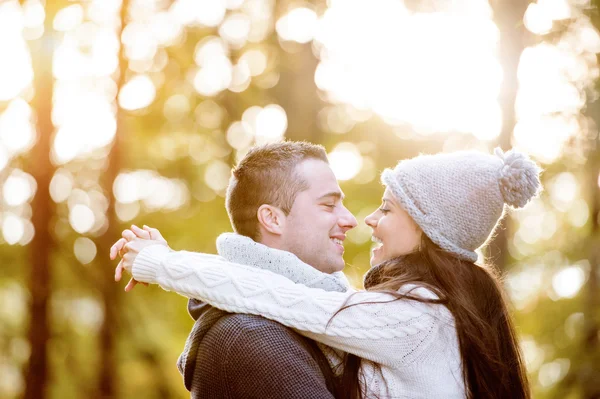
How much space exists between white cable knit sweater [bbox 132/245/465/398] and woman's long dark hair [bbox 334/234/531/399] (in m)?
0.06

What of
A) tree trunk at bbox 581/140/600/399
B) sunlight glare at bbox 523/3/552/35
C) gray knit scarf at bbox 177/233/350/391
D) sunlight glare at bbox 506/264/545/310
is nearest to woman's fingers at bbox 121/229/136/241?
gray knit scarf at bbox 177/233/350/391

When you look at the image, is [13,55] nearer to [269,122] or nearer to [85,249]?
[85,249]

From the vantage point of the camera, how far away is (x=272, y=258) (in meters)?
2.72

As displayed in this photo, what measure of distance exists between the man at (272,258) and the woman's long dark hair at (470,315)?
23 cm

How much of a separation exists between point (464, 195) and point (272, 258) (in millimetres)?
832

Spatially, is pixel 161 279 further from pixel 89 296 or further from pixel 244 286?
pixel 89 296

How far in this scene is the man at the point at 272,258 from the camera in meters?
2.28

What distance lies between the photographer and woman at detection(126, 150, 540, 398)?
246cm

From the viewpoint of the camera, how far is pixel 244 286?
8.11 feet

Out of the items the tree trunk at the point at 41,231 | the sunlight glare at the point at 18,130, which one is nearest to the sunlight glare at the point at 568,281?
the tree trunk at the point at 41,231

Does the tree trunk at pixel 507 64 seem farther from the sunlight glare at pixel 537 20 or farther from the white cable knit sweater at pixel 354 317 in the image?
the white cable knit sweater at pixel 354 317

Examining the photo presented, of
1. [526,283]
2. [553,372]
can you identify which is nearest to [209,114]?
[526,283]

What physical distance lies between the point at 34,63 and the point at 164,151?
1839mm

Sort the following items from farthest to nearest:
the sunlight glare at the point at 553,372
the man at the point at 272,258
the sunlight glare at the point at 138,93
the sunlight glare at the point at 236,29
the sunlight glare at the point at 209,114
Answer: the sunlight glare at the point at 236,29 < the sunlight glare at the point at 209,114 < the sunlight glare at the point at 138,93 < the sunlight glare at the point at 553,372 < the man at the point at 272,258
